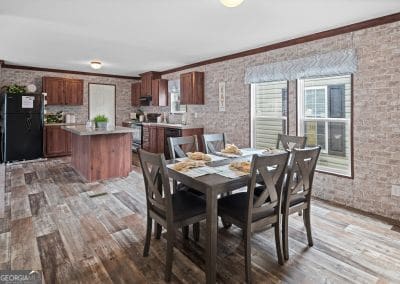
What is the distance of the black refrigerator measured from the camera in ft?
19.1

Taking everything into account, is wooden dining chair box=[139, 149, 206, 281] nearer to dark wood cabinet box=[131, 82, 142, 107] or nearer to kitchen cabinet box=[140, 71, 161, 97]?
kitchen cabinet box=[140, 71, 161, 97]

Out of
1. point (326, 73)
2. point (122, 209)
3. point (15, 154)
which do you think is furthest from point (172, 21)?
point (15, 154)

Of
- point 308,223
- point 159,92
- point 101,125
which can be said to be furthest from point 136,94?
point 308,223

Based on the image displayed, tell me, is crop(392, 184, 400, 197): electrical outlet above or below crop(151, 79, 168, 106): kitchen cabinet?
below

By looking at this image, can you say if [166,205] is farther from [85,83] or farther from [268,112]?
[85,83]

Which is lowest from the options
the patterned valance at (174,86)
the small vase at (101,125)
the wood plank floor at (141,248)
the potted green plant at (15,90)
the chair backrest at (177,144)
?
the wood plank floor at (141,248)

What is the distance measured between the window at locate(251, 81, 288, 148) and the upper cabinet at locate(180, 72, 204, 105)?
1469 millimetres

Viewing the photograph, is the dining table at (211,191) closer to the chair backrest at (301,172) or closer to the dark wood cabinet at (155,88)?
the chair backrest at (301,172)

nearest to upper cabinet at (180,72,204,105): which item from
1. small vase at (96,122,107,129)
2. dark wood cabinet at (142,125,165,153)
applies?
dark wood cabinet at (142,125,165,153)

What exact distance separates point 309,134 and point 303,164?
2033mm

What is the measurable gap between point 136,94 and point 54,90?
234 cm

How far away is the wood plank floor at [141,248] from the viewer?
203cm

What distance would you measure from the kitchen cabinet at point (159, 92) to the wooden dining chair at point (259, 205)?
543 centimetres

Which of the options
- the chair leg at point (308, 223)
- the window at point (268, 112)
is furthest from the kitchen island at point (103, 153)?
the chair leg at point (308, 223)
